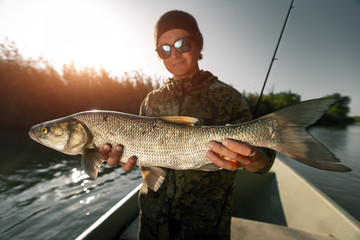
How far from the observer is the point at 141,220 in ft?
6.61

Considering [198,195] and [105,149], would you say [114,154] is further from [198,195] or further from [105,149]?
[198,195]

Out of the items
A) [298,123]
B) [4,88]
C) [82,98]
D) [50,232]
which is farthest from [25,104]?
[298,123]

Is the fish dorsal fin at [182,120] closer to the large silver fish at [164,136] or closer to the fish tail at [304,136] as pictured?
the large silver fish at [164,136]

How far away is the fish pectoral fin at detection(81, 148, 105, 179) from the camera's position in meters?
1.84

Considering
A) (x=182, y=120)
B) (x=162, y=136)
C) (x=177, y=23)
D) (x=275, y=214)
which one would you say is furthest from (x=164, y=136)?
(x=275, y=214)

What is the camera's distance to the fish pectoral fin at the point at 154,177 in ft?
5.89

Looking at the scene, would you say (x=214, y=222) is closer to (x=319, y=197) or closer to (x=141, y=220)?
(x=141, y=220)

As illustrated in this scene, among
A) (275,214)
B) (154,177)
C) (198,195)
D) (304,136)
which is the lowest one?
(275,214)

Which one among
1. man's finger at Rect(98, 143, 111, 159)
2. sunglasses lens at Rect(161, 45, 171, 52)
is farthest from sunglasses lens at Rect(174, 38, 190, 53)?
man's finger at Rect(98, 143, 111, 159)

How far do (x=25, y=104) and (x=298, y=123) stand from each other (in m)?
24.4

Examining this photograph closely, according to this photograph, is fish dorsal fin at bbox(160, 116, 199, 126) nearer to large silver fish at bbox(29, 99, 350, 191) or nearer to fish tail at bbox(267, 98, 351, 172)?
large silver fish at bbox(29, 99, 350, 191)

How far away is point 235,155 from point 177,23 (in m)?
1.87

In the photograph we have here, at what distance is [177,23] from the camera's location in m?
2.30

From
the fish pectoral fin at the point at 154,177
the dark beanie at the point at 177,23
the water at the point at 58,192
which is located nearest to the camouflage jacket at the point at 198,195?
the fish pectoral fin at the point at 154,177
